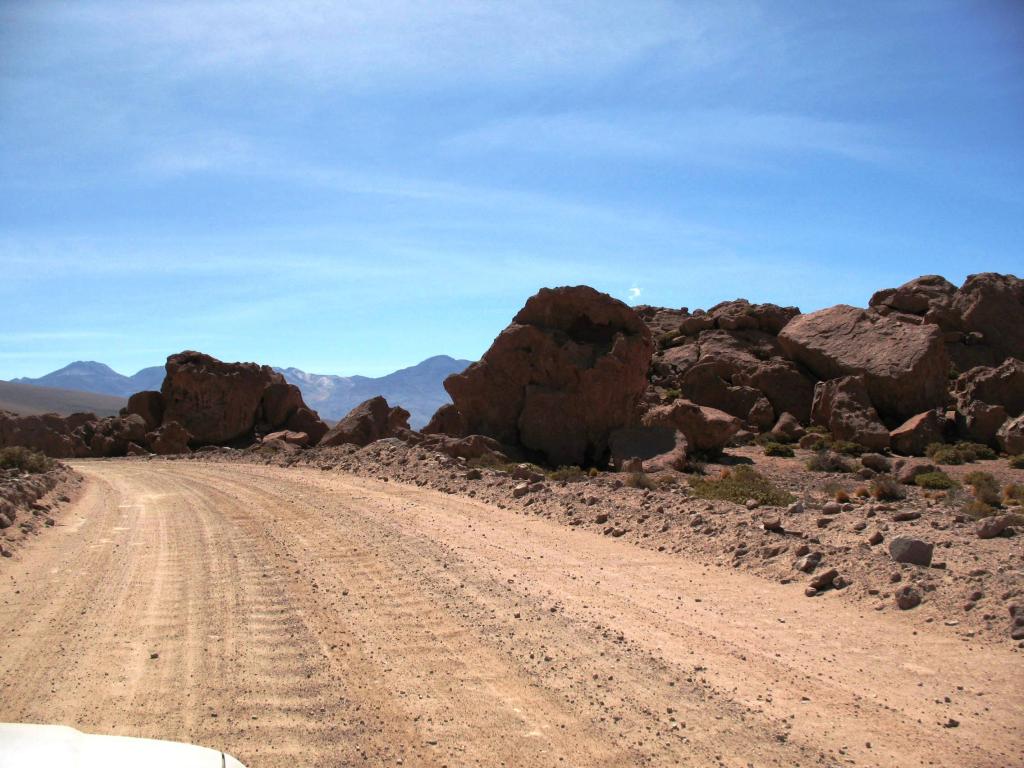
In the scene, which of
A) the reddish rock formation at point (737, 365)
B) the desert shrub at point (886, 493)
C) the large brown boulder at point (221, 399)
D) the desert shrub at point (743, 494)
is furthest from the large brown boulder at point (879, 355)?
the large brown boulder at point (221, 399)

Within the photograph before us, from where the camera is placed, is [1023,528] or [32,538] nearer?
[1023,528]

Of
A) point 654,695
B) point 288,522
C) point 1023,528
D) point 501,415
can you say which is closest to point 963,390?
point 501,415

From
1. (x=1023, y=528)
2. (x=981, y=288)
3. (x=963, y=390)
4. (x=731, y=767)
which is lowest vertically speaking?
(x=731, y=767)

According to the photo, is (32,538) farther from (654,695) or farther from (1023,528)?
(1023,528)

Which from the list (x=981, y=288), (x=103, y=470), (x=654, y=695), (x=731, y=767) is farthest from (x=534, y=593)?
(x=981, y=288)

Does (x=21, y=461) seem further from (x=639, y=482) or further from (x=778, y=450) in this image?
(x=778, y=450)

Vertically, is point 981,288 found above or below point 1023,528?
above

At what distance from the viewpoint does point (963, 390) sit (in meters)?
30.1

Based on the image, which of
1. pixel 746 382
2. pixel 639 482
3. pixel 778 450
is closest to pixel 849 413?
pixel 778 450

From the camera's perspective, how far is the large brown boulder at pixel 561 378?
24.6 m

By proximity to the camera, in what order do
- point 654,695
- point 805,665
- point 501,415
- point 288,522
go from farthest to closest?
point 501,415, point 288,522, point 805,665, point 654,695

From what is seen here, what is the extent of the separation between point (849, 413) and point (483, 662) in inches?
972

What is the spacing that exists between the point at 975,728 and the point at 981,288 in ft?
127

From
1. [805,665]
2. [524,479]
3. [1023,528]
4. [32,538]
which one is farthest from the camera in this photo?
[524,479]
